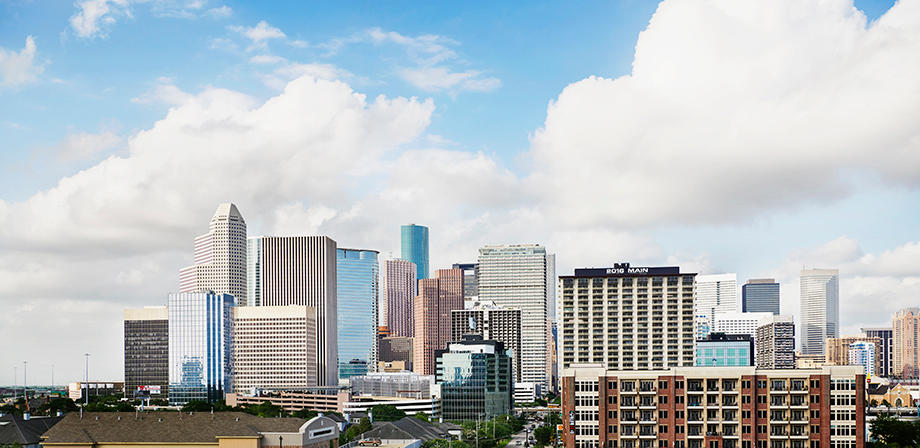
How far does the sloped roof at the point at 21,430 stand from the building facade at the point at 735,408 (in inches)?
3733

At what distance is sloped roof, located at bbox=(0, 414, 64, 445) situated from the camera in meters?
163

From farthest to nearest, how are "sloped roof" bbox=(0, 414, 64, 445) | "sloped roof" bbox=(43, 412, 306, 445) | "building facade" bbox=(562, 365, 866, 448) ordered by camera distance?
"sloped roof" bbox=(0, 414, 64, 445) → "sloped roof" bbox=(43, 412, 306, 445) → "building facade" bbox=(562, 365, 866, 448)

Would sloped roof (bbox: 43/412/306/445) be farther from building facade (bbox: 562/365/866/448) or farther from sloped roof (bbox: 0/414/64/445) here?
building facade (bbox: 562/365/866/448)

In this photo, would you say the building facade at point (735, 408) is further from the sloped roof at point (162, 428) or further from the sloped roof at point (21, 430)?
the sloped roof at point (21, 430)

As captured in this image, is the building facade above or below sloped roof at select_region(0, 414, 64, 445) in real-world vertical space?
above

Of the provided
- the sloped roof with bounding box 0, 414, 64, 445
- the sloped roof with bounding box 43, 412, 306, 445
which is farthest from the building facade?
the sloped roof with bounding box 0, 414, 64, 445

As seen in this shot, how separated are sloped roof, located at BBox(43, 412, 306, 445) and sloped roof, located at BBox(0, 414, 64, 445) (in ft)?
17.5

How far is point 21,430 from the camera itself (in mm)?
164875

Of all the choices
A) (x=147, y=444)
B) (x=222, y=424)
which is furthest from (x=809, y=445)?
(x=147, y=444)

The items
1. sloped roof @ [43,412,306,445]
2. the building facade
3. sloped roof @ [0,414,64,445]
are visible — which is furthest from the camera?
sloped roof @ [0,414,64,445]

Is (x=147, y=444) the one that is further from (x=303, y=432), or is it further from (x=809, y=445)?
(x=809, y=445)

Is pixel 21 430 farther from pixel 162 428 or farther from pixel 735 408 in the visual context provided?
pixel 735 408

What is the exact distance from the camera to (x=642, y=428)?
522 ft

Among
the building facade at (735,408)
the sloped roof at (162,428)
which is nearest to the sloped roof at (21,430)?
the sloped roof at (162,428)
